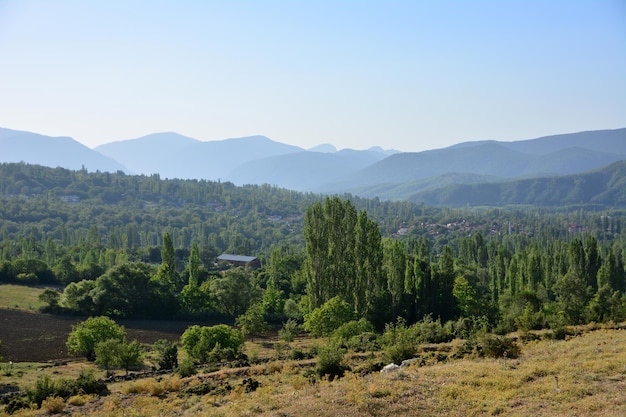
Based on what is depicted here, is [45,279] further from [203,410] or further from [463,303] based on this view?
[203,410]

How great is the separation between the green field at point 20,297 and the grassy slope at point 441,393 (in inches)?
1546

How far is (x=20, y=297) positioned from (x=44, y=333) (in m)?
17.0

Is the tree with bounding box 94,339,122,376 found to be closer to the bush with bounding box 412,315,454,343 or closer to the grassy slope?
the grassy slope

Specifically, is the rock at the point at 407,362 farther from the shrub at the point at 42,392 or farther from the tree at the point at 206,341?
the shrub at the point at 42,392

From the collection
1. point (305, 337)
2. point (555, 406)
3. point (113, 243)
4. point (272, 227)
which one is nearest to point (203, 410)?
point (555, 406)

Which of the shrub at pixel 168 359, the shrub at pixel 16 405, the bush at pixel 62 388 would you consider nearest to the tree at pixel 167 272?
the shrub at pixel 168 359

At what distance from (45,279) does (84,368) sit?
41.5m

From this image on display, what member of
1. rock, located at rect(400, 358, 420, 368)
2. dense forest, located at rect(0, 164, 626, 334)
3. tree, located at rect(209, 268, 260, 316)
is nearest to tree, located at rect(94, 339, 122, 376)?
dense forest, located at rect(0, 164, 626, 334)

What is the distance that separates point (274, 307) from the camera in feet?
189

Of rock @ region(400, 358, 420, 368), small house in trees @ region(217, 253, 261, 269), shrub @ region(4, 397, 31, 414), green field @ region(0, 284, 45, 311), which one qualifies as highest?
rock @ region(400, 358, 420, 368)

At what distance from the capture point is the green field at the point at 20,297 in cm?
5567

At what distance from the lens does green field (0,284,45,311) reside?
55669 mm

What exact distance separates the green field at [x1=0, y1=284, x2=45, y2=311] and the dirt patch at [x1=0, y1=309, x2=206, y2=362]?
2387mm

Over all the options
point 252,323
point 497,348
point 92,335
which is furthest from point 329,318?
point 497,348
